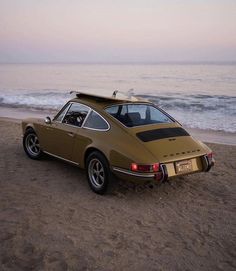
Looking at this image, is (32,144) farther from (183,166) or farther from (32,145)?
(183,166)

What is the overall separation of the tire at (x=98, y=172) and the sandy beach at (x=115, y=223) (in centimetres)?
15

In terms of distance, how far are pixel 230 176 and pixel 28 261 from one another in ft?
13.7

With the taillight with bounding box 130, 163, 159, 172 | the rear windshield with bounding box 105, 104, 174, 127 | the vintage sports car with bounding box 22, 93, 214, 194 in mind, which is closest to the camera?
the taillight with bounding box 130, 163, 159, 172

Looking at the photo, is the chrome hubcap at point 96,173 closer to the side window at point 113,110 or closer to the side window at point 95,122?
the side window at point 95,122

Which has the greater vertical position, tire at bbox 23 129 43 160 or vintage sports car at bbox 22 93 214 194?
vintage sports car at bbox 22 93 214 194

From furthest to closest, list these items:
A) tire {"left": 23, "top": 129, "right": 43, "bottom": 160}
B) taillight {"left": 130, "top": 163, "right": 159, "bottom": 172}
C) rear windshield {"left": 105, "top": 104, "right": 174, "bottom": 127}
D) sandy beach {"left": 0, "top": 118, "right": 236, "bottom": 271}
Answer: tire {"left": 23, "top": 129, "right": 43, "bottom": 160}, rear windshield {"left": 105, "top": 104, "right": 174, "bottom": 127}, taillight {"left": 130, "top": 163, "right": 159, "bottom": 172}, sandy beach {"left": 0, "top": 118, "right": 236, "bottom": 271}

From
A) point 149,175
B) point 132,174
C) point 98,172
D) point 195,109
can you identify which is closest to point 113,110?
point 98,172

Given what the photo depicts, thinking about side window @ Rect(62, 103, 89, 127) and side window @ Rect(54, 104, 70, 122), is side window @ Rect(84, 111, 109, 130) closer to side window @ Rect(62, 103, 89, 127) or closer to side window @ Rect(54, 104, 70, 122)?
side window @ Rect(62, 103, 89, 127)

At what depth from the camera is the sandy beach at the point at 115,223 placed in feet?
12.8

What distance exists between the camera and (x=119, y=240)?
170 inches

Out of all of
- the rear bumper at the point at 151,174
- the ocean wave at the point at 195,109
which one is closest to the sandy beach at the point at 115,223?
the rear bumper at the point at 151,174

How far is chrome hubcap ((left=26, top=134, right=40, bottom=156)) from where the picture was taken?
25.1ft

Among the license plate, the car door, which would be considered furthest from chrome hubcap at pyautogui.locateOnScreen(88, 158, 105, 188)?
the license plate

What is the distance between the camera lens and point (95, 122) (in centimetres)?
600
